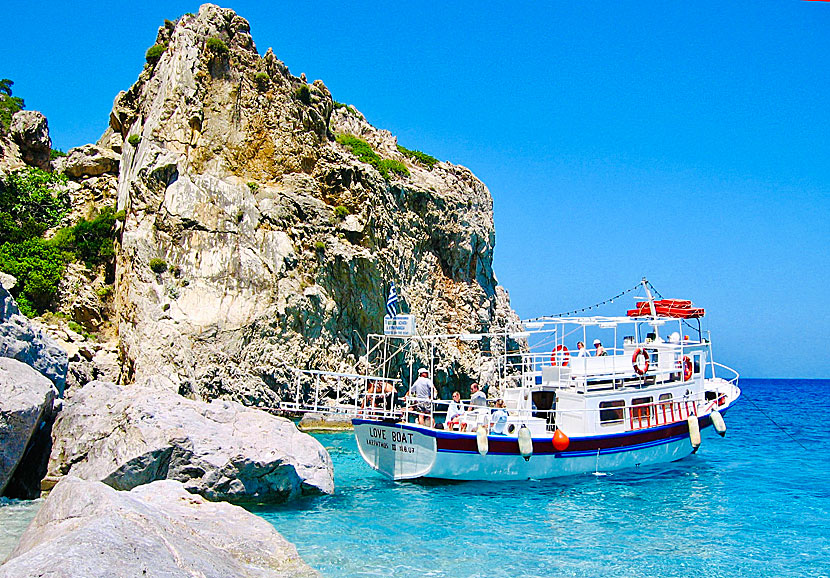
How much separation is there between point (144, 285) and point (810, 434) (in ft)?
132

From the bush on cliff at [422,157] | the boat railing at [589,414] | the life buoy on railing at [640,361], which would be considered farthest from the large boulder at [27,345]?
the bush on cliff at [422,157]

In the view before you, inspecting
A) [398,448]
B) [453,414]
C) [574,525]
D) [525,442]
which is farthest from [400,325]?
[574,525]

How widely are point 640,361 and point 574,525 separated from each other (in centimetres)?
1100

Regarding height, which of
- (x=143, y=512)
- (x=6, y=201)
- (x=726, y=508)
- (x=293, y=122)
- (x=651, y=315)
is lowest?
(x=726, y=508)

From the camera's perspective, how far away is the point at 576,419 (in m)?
22.5

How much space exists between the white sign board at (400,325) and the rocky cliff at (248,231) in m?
13.5

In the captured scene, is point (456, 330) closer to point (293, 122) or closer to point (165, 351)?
point (293, 122)

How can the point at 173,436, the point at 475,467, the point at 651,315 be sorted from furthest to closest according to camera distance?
1. the point at 651,315
2. the point at 475,467
3. the point at 173,436

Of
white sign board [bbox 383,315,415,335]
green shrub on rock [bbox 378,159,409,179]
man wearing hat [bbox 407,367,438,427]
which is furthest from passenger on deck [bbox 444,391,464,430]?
green shrub on rock [bbox 378,159,409,179]

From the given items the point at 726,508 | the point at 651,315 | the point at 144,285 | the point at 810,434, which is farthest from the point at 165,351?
the point at 810,434

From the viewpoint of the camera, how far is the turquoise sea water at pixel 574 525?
12.4 meters

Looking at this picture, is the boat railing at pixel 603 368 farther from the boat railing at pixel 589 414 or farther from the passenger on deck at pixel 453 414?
the passenger on deck at pixel 453 414

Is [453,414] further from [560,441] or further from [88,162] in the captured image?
[88,162]

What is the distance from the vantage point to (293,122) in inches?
1635
